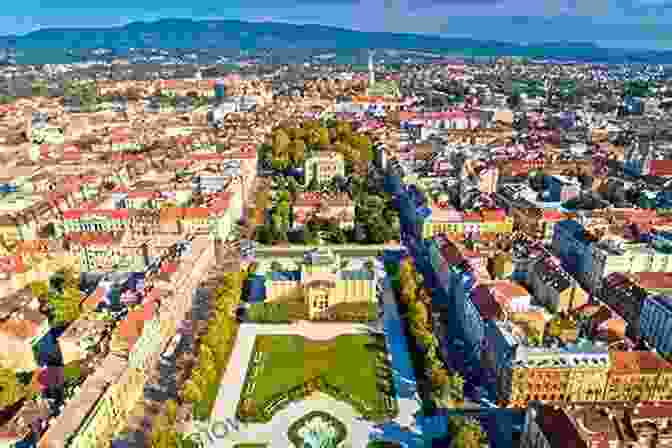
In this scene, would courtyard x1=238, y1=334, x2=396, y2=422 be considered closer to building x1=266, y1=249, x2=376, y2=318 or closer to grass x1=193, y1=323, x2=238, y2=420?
grass x1=193, y1=323, x2=238, y2=420

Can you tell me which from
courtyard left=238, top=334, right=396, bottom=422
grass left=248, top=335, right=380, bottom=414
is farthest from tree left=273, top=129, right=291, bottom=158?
courtyard left=238, top=334, right=396, bottom=422

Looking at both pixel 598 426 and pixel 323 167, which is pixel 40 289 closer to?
pixel 598 426

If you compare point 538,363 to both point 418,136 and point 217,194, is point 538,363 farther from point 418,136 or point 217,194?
point 418,136

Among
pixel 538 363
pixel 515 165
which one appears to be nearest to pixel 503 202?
pixel 515 165

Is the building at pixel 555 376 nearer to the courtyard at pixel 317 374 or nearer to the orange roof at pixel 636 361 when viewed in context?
the orange roof at pixel 636 361

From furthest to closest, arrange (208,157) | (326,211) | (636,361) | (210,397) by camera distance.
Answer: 1. (208,157)
2. (326,211)
3. (210,397)
4. (636,361)

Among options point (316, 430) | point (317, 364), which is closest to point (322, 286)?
point (317, 364)
